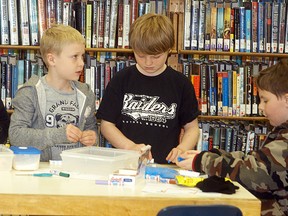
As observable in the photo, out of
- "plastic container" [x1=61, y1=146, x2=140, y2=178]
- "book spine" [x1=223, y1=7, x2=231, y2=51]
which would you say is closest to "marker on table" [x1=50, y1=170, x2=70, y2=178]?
"plastic container" [x1=61, y1=146, x2=140, y2=178]

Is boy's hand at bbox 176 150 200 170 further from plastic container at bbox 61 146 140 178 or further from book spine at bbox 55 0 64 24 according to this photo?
book spine at bbox 55 0 64 24

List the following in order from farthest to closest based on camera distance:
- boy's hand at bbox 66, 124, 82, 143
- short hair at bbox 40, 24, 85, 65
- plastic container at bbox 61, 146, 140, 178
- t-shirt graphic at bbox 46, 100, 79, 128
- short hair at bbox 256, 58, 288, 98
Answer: short hair at bbox 40, 24, 85, 65 → t-shirt graphic at bbox 46, 100, 79, 128 → boy's hand at bbox 66, 124, 82, 143 → short hair at bbox 256, 58, 288, 98 → plastic container at bbox 61, 146, 140, 178

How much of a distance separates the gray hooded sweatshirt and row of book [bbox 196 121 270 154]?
130 cm

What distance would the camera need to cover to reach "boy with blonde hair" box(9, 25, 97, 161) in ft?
7.82

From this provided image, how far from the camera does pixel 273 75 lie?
7.25 ft

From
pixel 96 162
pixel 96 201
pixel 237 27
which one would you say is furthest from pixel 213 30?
pixel 96 201

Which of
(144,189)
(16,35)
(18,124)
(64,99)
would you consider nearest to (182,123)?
(64,99)

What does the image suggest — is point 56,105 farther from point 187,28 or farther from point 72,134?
point 187,28

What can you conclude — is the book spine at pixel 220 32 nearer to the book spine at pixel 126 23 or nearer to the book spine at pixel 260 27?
the book spine at pixel 260 27

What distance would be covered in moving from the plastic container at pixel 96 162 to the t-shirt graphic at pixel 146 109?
2.03 feet

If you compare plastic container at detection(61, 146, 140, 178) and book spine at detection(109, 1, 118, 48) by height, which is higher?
book spine at detection(109, 1, 118, 48)

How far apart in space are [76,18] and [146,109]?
1.24 meters

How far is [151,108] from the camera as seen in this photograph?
2.73m

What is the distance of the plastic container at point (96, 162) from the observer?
77.4 inches
